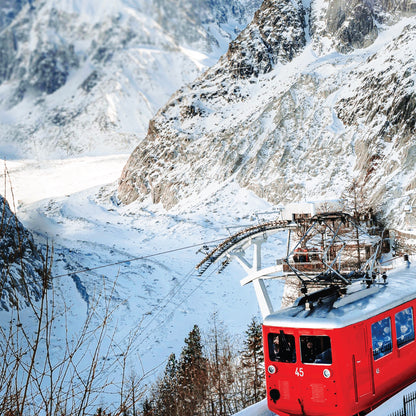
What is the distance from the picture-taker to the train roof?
8.91 m

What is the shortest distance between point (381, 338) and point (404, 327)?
35.1 inches

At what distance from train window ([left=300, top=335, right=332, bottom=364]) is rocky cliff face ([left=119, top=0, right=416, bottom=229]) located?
34.4 m

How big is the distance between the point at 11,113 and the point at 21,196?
110m

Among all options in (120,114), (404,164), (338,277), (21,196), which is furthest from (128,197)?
(120,114)

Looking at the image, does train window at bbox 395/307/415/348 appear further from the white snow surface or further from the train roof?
the white snow surface

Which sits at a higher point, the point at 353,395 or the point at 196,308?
the point at 353,395

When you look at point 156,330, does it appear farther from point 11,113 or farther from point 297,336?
point 11,113

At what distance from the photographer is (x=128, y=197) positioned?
83.9m

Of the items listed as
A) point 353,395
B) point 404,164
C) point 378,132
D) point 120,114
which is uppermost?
point 120,114

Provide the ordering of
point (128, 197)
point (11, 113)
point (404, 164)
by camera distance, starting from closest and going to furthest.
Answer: point (404, 164) < point (128, 197) < point (11, 113)

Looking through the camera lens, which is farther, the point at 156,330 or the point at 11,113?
the point at 11,113

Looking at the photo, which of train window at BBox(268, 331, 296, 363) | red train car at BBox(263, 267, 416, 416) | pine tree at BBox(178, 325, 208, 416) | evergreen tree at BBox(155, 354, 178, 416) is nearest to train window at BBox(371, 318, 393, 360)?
red train car at BBox(263, 267, 416, 416)

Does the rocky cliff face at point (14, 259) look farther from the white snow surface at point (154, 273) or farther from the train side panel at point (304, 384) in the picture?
the train side panel at point (304, 384)

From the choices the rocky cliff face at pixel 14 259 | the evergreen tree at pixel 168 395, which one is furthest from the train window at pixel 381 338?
the evergreen tree at pixel 168 395
